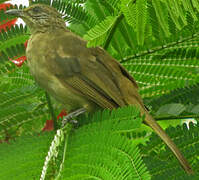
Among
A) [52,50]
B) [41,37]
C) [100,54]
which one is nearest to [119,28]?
[100,54]

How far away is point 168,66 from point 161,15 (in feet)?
2.76

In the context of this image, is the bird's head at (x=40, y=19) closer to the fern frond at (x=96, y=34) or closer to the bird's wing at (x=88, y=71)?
the bird's wing at (x=88, y=71)

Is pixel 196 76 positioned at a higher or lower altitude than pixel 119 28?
lower

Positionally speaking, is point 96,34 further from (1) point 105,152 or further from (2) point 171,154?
(2) point 171,154

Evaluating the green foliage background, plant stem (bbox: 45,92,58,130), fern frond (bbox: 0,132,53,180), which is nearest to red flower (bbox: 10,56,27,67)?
the green foliage background

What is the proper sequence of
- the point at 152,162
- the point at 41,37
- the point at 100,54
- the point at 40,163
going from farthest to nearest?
the point at 41,37 < the point at 100,54 < the point at 152,162 < the point at 40,163

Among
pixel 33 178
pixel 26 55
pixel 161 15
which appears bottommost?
pixel 33 178

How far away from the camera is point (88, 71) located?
10.1ft

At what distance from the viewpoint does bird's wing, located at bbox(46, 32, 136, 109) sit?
2.96m

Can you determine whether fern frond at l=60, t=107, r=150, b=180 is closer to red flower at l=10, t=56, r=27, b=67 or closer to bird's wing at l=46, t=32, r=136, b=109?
bird's wing at l=46, t=32, r=136, b=109

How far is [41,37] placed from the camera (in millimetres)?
3453

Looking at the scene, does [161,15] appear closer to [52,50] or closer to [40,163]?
[40,163]

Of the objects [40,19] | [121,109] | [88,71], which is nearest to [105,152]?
[121,109]

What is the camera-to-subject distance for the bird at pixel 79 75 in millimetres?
2975
